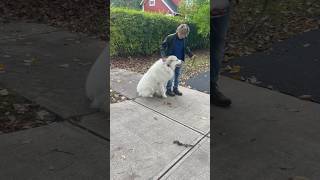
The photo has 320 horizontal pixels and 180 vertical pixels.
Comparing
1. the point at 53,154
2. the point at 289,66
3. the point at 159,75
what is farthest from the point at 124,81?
the point at 289,66

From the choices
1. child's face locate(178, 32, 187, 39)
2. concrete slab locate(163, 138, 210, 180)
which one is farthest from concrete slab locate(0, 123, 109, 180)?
child's face locate(178, 32, 187, 39)

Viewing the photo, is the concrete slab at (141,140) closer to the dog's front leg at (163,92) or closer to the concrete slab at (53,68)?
the dog's front leg at (163,92)

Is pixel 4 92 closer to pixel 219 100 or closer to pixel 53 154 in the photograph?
pixel 53 154

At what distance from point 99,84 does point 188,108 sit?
5.88ft

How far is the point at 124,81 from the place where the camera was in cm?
312

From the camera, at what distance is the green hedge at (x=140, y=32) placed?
116 inches

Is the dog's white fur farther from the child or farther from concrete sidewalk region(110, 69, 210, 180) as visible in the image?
the child

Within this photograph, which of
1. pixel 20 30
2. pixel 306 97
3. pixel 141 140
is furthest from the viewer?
pixel 20 30

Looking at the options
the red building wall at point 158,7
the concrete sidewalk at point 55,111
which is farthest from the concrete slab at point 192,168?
the red building wall at point 158,7

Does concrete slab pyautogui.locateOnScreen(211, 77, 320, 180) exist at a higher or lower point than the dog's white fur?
lower

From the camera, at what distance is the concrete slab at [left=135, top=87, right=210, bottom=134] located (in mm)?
3174

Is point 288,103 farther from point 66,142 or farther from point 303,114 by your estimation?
point 66,142

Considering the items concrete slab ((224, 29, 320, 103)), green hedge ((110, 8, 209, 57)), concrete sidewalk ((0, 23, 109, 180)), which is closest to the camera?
green hedge ((110, 8, 209, 57))

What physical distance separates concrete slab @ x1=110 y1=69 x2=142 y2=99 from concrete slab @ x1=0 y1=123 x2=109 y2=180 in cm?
87
